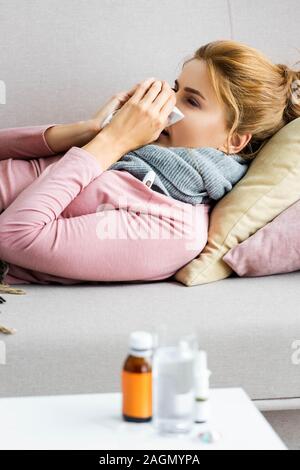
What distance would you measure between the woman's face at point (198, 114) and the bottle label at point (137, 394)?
102 centimetres

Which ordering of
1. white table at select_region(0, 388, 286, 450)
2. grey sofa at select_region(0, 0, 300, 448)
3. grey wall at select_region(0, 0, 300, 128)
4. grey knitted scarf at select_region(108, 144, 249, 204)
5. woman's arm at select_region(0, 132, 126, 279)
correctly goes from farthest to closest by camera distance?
grey wall at select_region(0, 0, 300, 128)
grey knitted scarf at select_region(108, 144, 249, 204)
woman's arm at select_region(0, 132, 126, 279)
grey sofa at select_region(0, 0, 300, 448)
white table at select_region(0, 388, 286, 450)

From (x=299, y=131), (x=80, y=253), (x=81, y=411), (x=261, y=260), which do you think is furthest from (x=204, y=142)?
(x=81, y=411)

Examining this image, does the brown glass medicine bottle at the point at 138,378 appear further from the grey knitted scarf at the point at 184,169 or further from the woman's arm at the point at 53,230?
the grey knitted scarf at the point at 184,169

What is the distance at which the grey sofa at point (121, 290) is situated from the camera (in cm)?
136

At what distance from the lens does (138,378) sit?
95 cm

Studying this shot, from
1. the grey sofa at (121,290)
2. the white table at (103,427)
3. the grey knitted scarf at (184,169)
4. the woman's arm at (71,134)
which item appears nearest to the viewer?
the white table at (103,427)

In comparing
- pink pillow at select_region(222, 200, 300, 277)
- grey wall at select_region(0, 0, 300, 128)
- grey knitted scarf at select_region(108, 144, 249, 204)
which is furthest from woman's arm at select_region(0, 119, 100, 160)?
pink pillow at select_region(222, 200, 300, 277)

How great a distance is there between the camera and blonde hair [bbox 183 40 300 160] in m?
1.84

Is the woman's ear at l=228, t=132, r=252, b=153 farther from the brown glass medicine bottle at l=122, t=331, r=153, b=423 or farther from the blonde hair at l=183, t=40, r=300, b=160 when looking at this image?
the brown glass medicine bottle at l=122, t=331, r=153, b=423

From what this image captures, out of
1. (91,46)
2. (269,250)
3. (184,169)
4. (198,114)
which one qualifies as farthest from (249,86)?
(91,46)

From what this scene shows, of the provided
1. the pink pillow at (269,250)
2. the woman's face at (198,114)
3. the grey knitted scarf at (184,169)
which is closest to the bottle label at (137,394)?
the pink pillow at (269,250)

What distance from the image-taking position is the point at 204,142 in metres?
1.87

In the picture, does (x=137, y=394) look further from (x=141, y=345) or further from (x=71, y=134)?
(x=71, y=134)

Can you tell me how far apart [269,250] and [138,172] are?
0.38 meters
